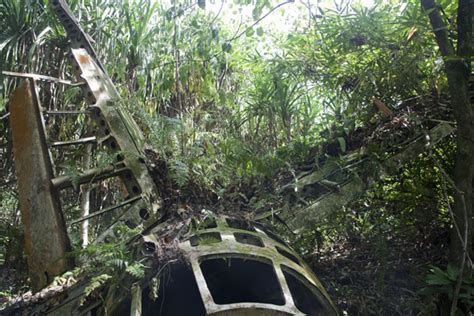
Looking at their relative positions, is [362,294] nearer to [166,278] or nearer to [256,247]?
[256,247]

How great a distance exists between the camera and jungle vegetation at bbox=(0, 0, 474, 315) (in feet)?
15.5

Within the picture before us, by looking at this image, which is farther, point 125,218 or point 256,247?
point 125,218

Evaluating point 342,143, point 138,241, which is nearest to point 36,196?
point 138,241

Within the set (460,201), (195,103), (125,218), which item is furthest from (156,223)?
(195,103)

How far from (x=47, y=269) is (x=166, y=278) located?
51.6 inches

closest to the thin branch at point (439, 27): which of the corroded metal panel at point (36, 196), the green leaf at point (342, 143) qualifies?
the green leaf at point (342, 143)

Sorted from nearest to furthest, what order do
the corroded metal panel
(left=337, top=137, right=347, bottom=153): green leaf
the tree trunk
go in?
the tree trunk, the corroded metal panel, (left=337, top=137, right=347, bottom=153): green leaf

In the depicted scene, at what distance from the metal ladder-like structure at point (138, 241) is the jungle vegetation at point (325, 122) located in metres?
0.28

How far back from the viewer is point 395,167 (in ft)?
17.7

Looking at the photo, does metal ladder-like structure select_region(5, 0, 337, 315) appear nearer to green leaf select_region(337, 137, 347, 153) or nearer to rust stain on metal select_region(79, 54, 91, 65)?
rust stain on metal select_region(79, 54, 91, 65)

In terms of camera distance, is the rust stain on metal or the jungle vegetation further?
the rust stain on metal

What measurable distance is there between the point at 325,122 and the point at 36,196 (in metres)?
3.63

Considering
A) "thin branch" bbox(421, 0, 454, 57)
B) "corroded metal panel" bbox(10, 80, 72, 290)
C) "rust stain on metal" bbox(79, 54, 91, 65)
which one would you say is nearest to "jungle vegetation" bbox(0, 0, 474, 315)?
"thin branch" bbox(421, 0, 454, 57)

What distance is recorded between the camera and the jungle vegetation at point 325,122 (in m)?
4.73
